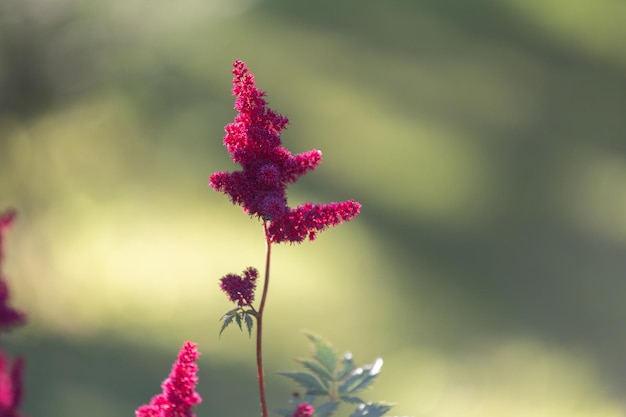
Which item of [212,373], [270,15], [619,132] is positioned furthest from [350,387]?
[270,15]

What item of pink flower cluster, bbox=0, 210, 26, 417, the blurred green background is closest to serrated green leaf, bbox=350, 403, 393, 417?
pink flower cluster, bbox=0, 210, 26, 417

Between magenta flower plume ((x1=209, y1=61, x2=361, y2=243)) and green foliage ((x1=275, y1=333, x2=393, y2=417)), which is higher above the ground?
magenta flower plume ((x1=209, y1=61, x2=361, y2=243))

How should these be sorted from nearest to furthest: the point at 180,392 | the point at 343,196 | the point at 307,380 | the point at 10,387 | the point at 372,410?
1. the point at 10,387
2. the point at 180,392
3. the point at 372,410
4. the point at 307,380
5. the point at 343,196

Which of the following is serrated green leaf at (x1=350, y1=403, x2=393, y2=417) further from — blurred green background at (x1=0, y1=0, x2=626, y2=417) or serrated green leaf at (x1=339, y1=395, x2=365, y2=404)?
blurred green background at (x1=0, y1=0, x2=626, y2=417)

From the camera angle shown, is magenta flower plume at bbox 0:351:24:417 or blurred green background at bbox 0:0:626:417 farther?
blurred green background at bbox 0:0:626:417

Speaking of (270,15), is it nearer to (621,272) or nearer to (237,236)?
(237,236)

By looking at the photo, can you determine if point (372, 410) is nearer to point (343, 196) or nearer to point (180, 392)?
point (180, 392)

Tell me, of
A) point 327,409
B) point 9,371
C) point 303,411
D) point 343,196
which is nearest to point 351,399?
point 327,409

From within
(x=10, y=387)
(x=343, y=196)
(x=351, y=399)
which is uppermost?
(x=343, y=196)
